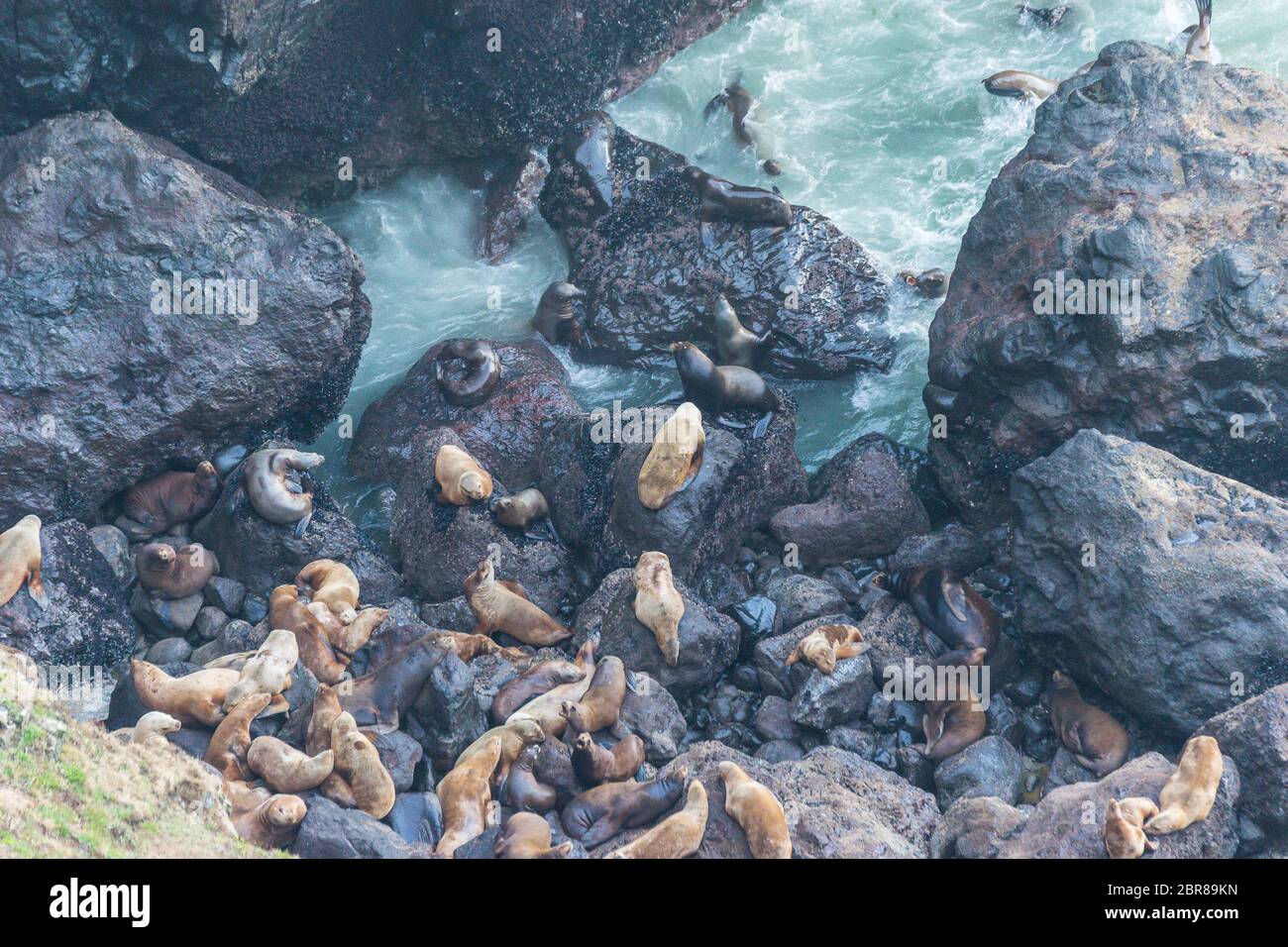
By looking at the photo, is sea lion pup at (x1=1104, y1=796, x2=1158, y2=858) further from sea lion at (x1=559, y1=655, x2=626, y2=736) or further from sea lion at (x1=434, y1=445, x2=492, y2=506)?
sea lion at (x1=434, y1=445, x2=492, y2=506)

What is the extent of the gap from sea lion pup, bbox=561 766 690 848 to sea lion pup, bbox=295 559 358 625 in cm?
281

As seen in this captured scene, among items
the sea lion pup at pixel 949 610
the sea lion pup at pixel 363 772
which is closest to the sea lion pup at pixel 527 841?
the sea lion pup at pixel 363 772

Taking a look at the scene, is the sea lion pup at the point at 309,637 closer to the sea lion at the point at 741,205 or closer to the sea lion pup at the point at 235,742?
the sea lion pup at the point at 235,742

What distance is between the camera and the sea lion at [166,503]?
1091 centimetres

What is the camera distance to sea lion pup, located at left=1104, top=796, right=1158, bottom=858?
679cm

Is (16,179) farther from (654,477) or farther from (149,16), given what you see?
(654,477)

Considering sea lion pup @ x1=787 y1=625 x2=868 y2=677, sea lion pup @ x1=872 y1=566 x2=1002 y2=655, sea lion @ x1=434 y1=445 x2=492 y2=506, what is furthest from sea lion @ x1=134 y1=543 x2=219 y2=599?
sea lion pup @ x1=872 y1=566 x2=1002 y2=655

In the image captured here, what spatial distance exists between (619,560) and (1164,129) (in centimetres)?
638

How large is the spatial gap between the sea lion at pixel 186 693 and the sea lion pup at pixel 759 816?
148 inches

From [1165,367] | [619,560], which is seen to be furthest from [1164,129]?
[619,560]

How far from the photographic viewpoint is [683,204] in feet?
43.9

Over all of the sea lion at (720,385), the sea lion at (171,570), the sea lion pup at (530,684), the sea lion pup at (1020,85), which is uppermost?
the sea lion pup at (1020,85)

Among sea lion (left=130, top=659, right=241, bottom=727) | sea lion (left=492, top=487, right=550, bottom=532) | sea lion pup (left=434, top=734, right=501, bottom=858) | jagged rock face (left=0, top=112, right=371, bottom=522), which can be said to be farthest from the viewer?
sea lion (left=492, top=487, right=550, bottom=532)

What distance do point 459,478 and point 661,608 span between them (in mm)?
2339
